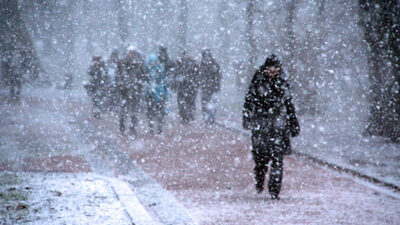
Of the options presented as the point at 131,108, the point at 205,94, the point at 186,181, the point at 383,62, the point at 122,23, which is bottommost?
the point at 186,181

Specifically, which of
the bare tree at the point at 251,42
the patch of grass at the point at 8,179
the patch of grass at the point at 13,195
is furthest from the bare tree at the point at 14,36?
the patch of grass at the point at 13,195

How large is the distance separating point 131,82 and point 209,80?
3151mm

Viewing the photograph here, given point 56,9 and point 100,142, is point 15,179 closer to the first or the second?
point 100,142

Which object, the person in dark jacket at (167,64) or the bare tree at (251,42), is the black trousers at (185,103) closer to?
the person in dark jacket at (167,64)

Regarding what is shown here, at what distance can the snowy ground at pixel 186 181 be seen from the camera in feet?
16.3

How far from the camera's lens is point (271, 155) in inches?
228

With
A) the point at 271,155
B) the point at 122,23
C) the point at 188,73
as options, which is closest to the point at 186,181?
the point at 271,155

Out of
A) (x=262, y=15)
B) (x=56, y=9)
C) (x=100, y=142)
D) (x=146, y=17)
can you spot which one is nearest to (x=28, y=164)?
(x=100, y=142)

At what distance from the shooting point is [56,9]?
4966cm

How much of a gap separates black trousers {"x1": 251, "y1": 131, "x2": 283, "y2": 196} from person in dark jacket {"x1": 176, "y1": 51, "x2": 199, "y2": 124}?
792 centimetres

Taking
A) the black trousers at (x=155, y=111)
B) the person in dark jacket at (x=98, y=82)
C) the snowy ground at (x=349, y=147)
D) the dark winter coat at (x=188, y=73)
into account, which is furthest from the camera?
the person in dark jacket at (x=98, y=82)

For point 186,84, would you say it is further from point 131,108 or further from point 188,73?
point 131,108

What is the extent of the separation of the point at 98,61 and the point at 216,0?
23553 millimetres

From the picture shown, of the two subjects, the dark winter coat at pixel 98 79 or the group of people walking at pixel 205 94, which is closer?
the group of people walking at pixel 205 94
